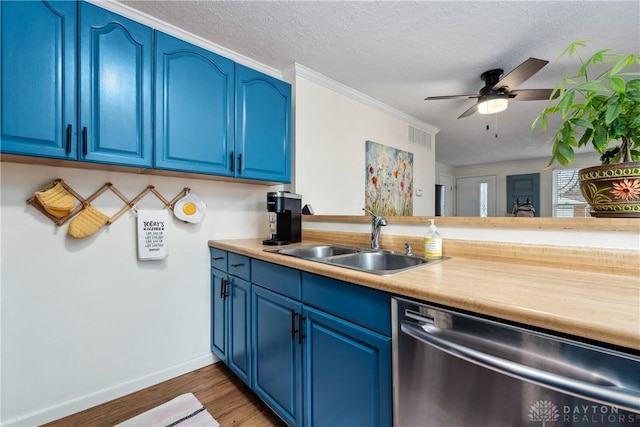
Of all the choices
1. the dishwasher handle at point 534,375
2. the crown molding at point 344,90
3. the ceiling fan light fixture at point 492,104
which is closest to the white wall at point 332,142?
the crown molding at point 344,90

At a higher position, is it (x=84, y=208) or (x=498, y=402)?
(x=84, y=208)

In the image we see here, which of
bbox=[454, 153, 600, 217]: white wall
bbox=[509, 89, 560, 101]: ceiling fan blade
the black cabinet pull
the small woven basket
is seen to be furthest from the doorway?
the small woven basket

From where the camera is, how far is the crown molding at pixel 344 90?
7.48 ft

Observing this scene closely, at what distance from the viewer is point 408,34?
1893 mm

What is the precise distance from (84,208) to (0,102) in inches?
23.0

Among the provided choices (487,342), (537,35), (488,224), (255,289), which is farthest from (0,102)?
(537,35)

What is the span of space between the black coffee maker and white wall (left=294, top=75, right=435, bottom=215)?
336 mm

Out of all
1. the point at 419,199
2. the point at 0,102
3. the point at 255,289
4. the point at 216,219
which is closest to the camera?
the point at 0,102

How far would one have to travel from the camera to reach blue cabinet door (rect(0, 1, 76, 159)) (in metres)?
1.16

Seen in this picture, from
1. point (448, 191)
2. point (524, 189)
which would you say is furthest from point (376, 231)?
point (524, 189)

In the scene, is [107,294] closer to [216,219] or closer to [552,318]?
[216,219]

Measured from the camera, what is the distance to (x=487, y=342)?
0.69 metres

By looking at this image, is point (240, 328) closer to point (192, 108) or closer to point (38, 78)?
point (192, 108)

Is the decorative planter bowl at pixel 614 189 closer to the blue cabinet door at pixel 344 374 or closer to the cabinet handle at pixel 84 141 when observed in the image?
the blue cabinet door at pixel 344 374
